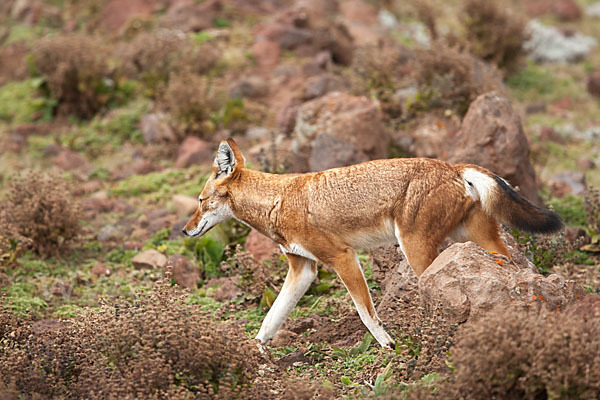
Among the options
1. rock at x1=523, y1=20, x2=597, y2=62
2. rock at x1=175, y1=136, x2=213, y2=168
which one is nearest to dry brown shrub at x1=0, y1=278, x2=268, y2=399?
rock at x1=175, y1=136, x2=213, y2=168

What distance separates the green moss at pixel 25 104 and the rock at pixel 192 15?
348 centimetres

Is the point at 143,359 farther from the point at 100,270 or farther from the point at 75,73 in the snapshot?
the point at 75,73

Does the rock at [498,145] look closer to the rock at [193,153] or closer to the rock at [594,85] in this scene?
the rock at [193,153]

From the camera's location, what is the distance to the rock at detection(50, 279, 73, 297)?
859 cm

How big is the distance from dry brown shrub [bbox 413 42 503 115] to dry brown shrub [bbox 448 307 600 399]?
7.25 metres

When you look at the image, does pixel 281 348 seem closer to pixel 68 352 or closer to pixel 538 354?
pixel 68 352

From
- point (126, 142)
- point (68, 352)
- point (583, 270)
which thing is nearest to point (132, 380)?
point (68, 352)

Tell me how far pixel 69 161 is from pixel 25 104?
2.76 metres

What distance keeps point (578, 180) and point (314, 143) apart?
4106 millimetres

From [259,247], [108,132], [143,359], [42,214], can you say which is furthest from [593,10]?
[143,359]

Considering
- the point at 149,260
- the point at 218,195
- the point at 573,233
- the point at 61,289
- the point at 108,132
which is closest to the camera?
the point at 218,195

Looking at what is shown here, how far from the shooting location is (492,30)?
1594 centimetres

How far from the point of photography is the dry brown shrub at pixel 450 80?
37.7 ft

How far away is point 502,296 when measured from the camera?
532 cm
